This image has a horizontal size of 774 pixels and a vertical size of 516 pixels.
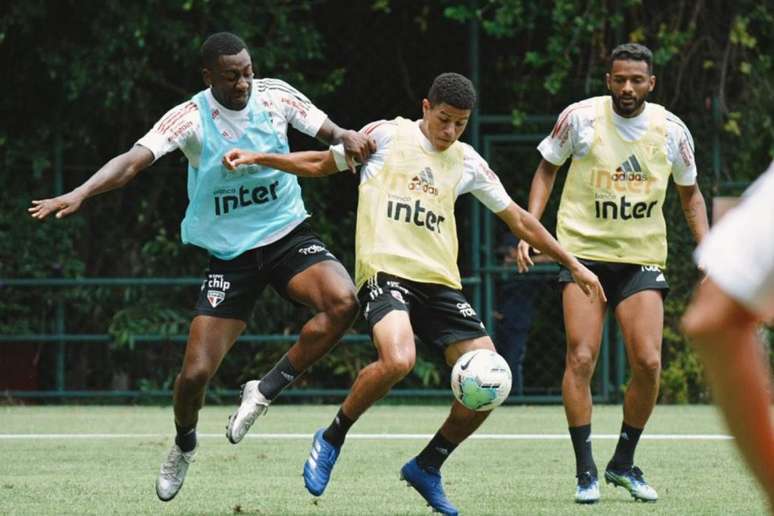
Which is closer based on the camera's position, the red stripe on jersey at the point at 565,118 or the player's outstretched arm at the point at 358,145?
the player's outstretched arm at the point at 358,145

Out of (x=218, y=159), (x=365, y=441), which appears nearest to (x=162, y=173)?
(x=365, y=441)

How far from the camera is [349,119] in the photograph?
1585 centimetres

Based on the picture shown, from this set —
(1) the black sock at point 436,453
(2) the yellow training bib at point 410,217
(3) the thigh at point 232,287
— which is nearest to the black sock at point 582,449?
(1) the black sock at point 436,453

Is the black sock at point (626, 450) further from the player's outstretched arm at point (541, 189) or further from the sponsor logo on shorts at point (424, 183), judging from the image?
the sponsor logo on shorts at point (424, 183)

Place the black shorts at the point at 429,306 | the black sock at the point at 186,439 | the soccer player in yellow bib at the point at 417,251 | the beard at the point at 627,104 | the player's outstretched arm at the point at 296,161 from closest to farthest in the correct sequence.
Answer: the soccer player in yellow bib at the point at 417,251, the black shorts at the point at 429,306, the player's outstretched arm at the point at 296,161, the black sock at the point at 186,439, the beard at the point at 627,104

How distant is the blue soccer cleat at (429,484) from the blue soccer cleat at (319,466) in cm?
35

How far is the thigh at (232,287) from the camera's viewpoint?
737cm

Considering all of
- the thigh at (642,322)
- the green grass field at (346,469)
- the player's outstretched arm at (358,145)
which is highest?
the player's outstretched arm at (358,145)

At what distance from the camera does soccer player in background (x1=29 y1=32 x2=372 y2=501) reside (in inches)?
286

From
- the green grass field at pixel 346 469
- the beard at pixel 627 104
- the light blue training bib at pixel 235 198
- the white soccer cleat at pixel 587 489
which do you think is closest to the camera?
the green grass field at pixel 346 469

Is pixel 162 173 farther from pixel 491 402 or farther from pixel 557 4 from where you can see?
pixel 491 402

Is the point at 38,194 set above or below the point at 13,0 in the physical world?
below

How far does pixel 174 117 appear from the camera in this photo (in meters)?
7.39

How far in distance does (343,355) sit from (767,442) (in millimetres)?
13150
